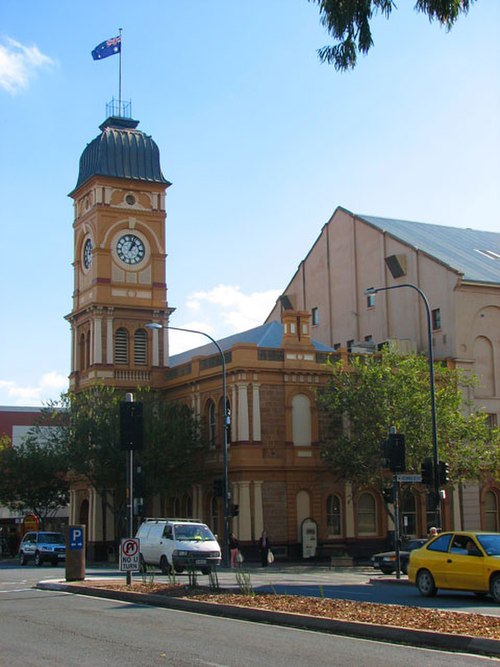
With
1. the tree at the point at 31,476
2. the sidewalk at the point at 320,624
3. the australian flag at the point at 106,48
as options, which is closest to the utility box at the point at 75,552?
the sidewalk at the point at 320,624

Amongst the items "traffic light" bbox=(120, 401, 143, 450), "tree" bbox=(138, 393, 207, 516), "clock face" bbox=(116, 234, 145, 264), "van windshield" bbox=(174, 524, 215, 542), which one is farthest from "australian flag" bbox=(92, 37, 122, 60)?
"traffic light" bbox=(120, 401, 143, 450)

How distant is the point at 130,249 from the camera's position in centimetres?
5925

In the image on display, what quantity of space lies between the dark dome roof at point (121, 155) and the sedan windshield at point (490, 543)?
41.1 metres

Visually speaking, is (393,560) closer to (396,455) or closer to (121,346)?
(396,455)

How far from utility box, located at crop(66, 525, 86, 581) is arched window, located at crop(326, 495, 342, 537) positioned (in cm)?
2477

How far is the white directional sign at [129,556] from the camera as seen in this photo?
24.4 meters

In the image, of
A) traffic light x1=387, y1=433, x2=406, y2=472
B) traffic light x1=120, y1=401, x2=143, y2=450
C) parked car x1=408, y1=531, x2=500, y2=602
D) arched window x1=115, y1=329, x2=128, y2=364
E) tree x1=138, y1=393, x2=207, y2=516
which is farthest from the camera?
arched window x1=115, y1=329, x2=128, y2=364

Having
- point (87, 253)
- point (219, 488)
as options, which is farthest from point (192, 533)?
point (87, 253)

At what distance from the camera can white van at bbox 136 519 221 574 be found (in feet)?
107

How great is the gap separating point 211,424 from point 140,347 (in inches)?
328

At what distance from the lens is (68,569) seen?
2733 centimetres

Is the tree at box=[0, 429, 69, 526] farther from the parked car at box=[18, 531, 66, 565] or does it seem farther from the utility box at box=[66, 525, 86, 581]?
the utility box at box=[66, 525, 86, 581]

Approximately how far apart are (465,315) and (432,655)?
142ft

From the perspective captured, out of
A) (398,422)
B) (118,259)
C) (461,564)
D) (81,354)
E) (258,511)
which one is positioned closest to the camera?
(461,564)
